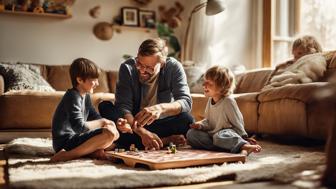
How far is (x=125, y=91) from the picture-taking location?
2.28 meters

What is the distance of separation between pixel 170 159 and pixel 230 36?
3631mm

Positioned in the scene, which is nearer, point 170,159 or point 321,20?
point 170,159

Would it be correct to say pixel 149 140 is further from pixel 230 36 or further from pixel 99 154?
pixel 230 36

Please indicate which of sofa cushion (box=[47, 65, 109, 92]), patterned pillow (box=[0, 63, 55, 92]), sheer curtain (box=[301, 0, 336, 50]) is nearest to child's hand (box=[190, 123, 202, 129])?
patterned pillow (box=[0, 63, 55, 92])

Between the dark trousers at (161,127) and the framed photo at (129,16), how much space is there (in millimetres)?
2723

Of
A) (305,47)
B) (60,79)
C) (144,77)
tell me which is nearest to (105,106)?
(144,77)

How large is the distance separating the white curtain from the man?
8.38 feet

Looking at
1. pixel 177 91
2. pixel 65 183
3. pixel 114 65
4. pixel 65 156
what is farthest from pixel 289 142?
pixel 114 65

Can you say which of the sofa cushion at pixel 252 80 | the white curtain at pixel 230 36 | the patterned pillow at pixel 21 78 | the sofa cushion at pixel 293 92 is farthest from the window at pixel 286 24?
the patterned pillow at pixel 21 78

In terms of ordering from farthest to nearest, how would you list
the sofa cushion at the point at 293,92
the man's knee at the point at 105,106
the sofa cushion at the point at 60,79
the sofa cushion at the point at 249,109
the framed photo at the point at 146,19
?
1. the framed photo at the point at 146,19
2. the sofa cushion at the point at 60,79
3. the sofa cushion at the point at 249,109
4. the sofa cushion at the point at 293,92
5. the man's knee at the point at 105,106

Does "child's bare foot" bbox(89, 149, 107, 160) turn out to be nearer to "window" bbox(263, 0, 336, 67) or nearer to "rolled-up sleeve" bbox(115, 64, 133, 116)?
"rolled-up sleeve" bbox(115, 64, 133, 116)

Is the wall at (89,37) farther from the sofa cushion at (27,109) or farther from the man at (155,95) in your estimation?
the man at (155,95)

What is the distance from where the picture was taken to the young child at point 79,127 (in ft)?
6.22

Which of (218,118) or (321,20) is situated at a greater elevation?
(321,20)
